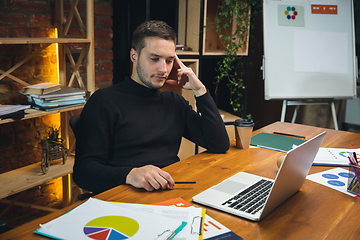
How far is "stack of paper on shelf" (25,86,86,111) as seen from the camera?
1.81m

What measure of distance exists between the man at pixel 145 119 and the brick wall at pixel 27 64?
0.92 meters

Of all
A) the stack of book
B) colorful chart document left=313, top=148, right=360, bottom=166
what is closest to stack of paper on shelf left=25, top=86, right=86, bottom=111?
the stack of book

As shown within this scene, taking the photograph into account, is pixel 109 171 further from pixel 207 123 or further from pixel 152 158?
pixel 207 123

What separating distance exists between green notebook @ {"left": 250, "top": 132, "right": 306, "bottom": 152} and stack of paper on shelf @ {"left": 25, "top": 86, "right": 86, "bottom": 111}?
1.09 metres

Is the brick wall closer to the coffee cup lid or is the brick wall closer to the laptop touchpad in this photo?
the coffee cup lid

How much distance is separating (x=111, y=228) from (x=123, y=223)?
1.4 inches

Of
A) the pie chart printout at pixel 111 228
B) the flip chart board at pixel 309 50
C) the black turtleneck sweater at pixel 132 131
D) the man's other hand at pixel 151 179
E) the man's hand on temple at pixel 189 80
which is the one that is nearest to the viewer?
the pie chart printout at pixel 111 228

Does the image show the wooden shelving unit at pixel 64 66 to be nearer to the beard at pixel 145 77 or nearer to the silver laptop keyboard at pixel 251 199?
the beard at pixel 145 77

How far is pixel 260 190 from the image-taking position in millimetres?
1019

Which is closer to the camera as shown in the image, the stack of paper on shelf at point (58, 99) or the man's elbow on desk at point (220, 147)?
the man's elbow on desk at point (220, 147)

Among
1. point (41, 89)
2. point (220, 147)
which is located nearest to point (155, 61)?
point (220, 147)

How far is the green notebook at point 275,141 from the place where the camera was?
4.96ft

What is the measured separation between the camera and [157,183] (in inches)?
39.2

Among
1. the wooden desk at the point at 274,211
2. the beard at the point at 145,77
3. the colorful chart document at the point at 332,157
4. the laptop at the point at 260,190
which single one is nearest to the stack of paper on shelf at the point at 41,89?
the beard at the point at 145,77
